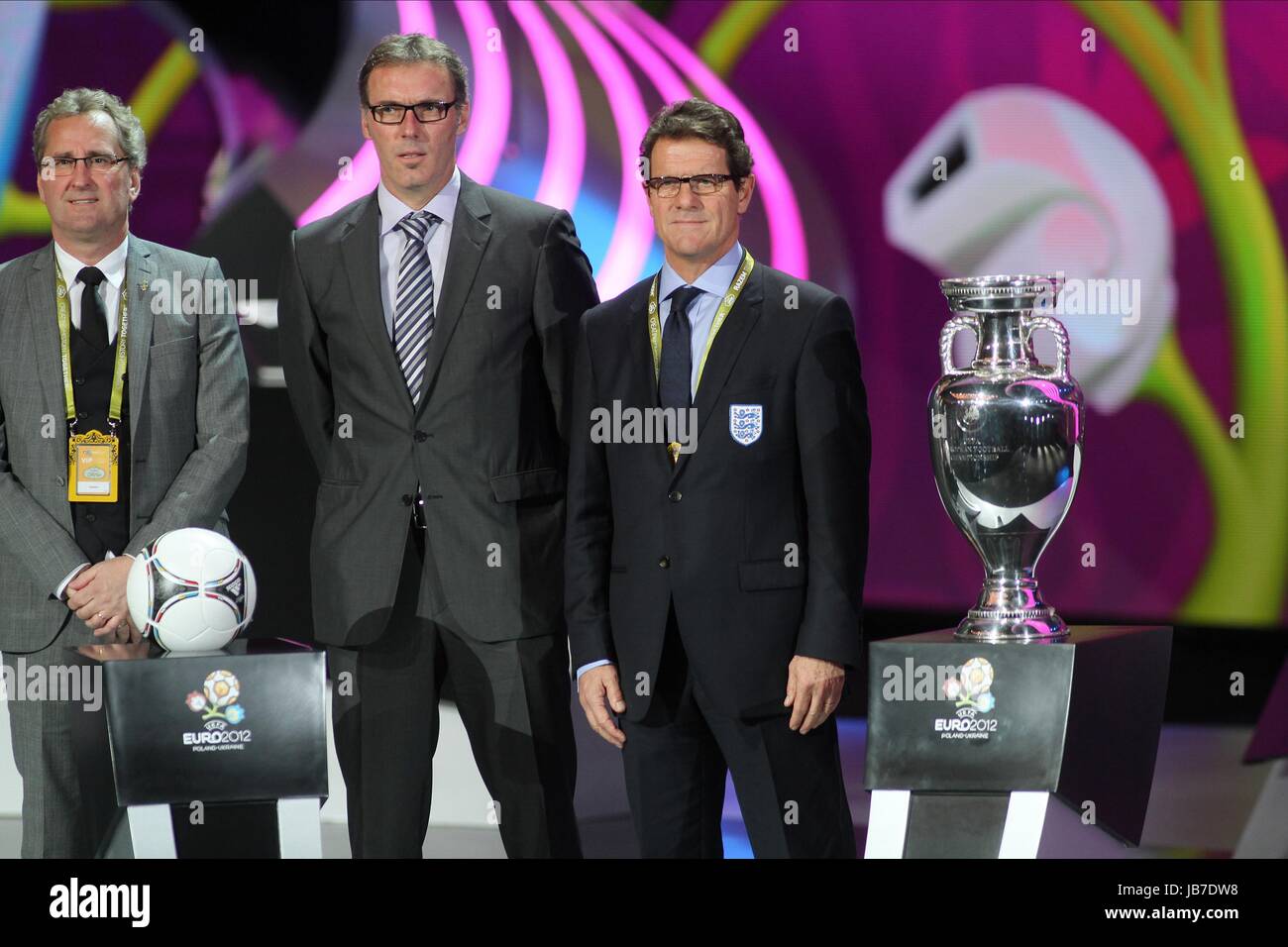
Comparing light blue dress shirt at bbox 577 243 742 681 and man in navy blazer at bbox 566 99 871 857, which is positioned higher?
light blue dress shirt at bbox 577 243 742 681

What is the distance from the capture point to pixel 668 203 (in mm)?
3156

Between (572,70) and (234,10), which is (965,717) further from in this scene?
(234,10)

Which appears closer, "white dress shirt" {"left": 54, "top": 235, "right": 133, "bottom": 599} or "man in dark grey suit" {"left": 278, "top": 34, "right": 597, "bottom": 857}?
"man in dark grey suit" {"left": 278, "top": 34, "right": 597, "bottom": 857}

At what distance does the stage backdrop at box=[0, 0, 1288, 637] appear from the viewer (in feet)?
16.0

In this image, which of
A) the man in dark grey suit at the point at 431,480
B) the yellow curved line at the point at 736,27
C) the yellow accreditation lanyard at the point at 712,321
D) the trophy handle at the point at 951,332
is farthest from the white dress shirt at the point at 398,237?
the yellow curved line at the point at 736,27

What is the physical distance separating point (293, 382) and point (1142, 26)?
296cm

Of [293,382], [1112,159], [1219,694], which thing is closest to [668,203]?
[293,382]

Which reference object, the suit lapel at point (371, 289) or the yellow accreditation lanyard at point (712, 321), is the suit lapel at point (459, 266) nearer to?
the suit lapel at point (371, 289)

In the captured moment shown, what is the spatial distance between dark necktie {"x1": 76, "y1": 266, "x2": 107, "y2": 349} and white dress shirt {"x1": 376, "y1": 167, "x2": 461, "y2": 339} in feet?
2.25

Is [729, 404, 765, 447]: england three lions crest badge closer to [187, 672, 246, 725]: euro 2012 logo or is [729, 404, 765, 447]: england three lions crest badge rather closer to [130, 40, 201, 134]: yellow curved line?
[187, 672, 246, 725]: euro 2012 logo

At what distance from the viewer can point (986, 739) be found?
271 cm

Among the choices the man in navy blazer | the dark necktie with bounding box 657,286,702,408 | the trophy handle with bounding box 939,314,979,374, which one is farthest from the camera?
the dark necktie with bounding box 657,286,702,408

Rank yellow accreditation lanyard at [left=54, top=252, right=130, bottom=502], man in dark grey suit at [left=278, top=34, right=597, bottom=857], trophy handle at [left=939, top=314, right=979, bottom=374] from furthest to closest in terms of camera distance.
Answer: yellow accreditation lanyard at [left=54, top=252, right=130, bottom=502] → man in dark grey suit at [left=278, top=34, right=597, bottom=857] → trophy handle at [left=939, top=314, right=979, bottom=374]

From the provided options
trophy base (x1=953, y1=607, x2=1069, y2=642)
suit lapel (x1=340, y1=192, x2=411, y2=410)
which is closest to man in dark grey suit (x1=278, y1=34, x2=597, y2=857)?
suit lapel (x1=340, y1=192, x2=411, y2=410)
